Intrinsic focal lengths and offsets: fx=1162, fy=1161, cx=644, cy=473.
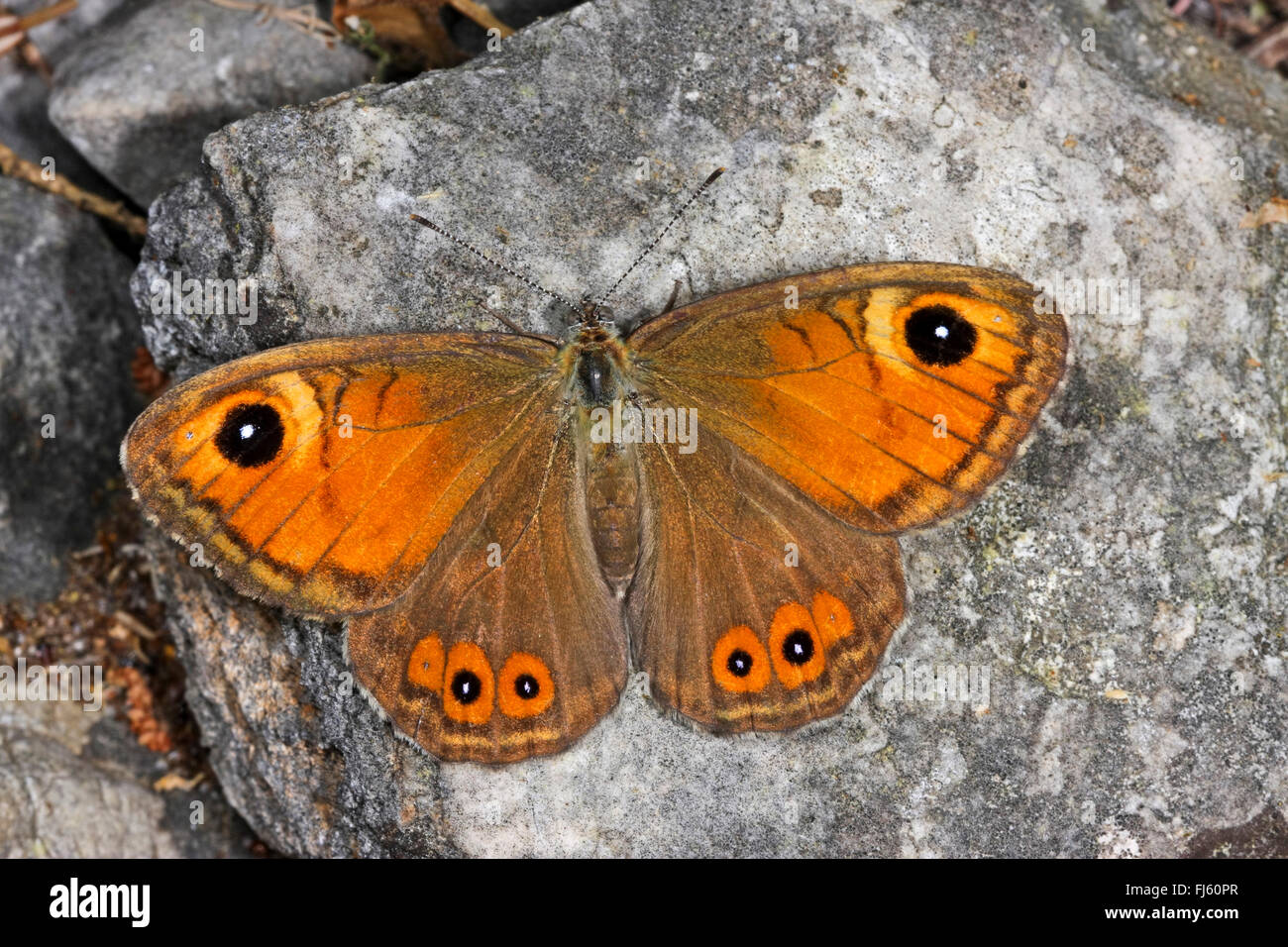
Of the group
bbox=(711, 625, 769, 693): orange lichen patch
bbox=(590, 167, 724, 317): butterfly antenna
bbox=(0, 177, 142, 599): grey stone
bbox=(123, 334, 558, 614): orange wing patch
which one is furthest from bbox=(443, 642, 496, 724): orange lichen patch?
bbox=(0, 177, 142, 599): grey stone

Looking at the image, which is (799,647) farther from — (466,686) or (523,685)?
(466,686)

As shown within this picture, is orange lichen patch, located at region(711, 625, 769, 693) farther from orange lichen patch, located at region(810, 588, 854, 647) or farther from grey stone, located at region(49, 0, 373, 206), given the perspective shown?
grey stone, located at region(49, 0, 373, 206)

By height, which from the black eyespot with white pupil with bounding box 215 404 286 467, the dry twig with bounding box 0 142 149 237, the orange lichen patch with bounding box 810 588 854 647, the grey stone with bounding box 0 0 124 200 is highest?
the grey stone with bounding box 0 0 124 200

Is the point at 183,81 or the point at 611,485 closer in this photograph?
the point at 611,485

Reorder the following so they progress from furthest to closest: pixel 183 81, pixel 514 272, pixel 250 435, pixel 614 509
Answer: pixel 183 81, pixel 514 272, pixel 614 509, pixel 250 435

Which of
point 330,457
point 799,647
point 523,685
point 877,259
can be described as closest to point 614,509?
point 523,685

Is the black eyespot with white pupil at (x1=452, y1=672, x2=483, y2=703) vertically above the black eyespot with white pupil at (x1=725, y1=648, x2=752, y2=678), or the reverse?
the black eyespot with white pupil at (x1=725, y1=648, x2=752, y2=678)
